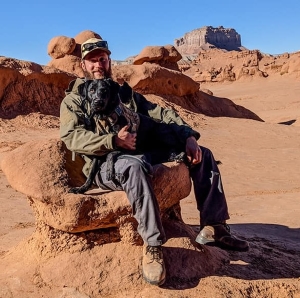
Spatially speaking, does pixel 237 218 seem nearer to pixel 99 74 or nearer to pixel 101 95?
pixel 99 74

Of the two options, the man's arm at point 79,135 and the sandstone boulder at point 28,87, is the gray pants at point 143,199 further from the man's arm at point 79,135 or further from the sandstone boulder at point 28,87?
the sandstone boulder at point 28,87

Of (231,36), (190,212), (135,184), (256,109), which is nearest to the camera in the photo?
(135,184)

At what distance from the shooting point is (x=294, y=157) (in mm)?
9562

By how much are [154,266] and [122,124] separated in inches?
38.5

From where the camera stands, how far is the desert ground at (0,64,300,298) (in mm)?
2752

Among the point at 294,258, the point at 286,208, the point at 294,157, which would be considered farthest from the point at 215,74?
the point at 294,258

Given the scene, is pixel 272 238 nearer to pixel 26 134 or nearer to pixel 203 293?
pixel 203 293

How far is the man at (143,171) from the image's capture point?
8.49ft

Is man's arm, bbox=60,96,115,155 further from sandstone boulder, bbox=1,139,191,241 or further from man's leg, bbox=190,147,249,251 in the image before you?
man's leg, bbox=190,147,249,251

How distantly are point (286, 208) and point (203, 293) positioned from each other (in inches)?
134

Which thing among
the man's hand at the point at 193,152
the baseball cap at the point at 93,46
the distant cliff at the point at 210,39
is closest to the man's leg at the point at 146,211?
the man's hand at the point at 193,152

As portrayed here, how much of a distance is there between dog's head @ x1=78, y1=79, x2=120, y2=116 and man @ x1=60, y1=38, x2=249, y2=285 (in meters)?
0.12

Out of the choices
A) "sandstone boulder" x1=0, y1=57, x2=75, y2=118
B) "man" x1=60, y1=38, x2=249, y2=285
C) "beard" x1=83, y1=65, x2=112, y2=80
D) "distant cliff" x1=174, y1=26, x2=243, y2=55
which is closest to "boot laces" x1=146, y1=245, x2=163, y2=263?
A: "man" x1=60, y1=38, x2=249, y2=285

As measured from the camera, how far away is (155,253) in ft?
8.60
